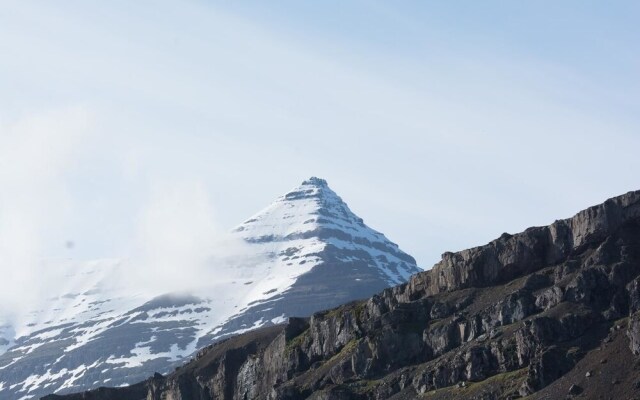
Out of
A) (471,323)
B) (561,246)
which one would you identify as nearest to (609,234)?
(561,246)

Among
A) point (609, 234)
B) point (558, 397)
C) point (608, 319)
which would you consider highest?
point (609, 234)

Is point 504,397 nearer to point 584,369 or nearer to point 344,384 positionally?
point 584,369

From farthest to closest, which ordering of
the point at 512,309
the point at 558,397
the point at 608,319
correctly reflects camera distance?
the point at 512,309 → the point at 608,319 → the point at 558,397

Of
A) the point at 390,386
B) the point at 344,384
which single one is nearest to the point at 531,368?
the point at 390,386

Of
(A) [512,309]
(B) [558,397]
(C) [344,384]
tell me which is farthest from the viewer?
(C) [344,384]

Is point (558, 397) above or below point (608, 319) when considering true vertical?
below

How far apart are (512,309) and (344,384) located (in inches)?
1203

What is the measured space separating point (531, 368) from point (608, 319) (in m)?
15.8

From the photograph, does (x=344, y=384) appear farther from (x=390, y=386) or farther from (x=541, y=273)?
(x=541, y=273)

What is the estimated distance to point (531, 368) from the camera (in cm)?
16500

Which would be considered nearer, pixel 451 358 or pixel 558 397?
pixel 558 397

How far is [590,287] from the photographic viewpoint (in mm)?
179000

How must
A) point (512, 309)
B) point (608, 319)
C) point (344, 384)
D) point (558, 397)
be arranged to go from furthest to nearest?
point (344, 384) < point (512, 309) < point (608, 319) < point (558, 397)

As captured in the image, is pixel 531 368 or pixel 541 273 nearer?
pixel 531 368
